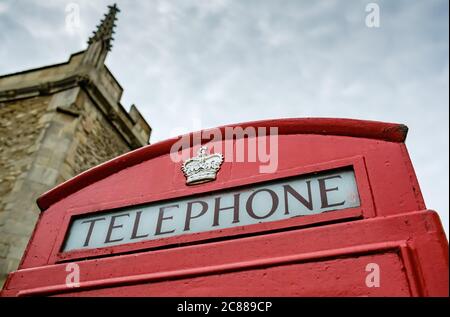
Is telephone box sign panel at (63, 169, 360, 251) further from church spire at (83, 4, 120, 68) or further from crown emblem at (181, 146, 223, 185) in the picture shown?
church spire at (83, 4, 120, 68)

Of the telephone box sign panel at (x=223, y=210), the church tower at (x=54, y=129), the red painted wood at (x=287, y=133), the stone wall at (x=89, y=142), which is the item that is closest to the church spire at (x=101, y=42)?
the church tower at (x=54, y=129)

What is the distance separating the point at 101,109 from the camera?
25.7 ft

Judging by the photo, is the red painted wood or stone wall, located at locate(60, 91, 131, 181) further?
stone wall, located at locate(60, 91, 131, 181)

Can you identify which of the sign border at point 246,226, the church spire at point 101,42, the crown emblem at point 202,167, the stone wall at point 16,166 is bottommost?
the sign border at point 246,226

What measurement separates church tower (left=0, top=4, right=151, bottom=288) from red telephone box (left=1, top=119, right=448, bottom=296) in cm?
358

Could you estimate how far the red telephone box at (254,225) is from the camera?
53.5 inches

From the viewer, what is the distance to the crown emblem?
2.00 metres

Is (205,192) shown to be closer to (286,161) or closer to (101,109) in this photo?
(286,161)

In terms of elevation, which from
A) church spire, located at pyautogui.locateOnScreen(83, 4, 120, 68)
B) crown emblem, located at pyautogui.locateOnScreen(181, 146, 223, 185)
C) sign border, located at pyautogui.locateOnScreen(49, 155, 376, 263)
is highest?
church spire, located at pyautogui.locateOnScreen(83, 4, 120, 68)

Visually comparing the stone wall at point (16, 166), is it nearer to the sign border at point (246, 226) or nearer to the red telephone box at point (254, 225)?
the red telephone box at point (254, 225)

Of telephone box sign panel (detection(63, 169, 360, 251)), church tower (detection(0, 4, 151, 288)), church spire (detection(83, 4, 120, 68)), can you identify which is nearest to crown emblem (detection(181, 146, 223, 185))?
telephone box sign panel (detection(63, 169, 360, 251))

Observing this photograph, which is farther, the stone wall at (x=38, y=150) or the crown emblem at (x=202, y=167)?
the stone wall at (x=38, y=150)

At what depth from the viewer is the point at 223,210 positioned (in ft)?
5.91
